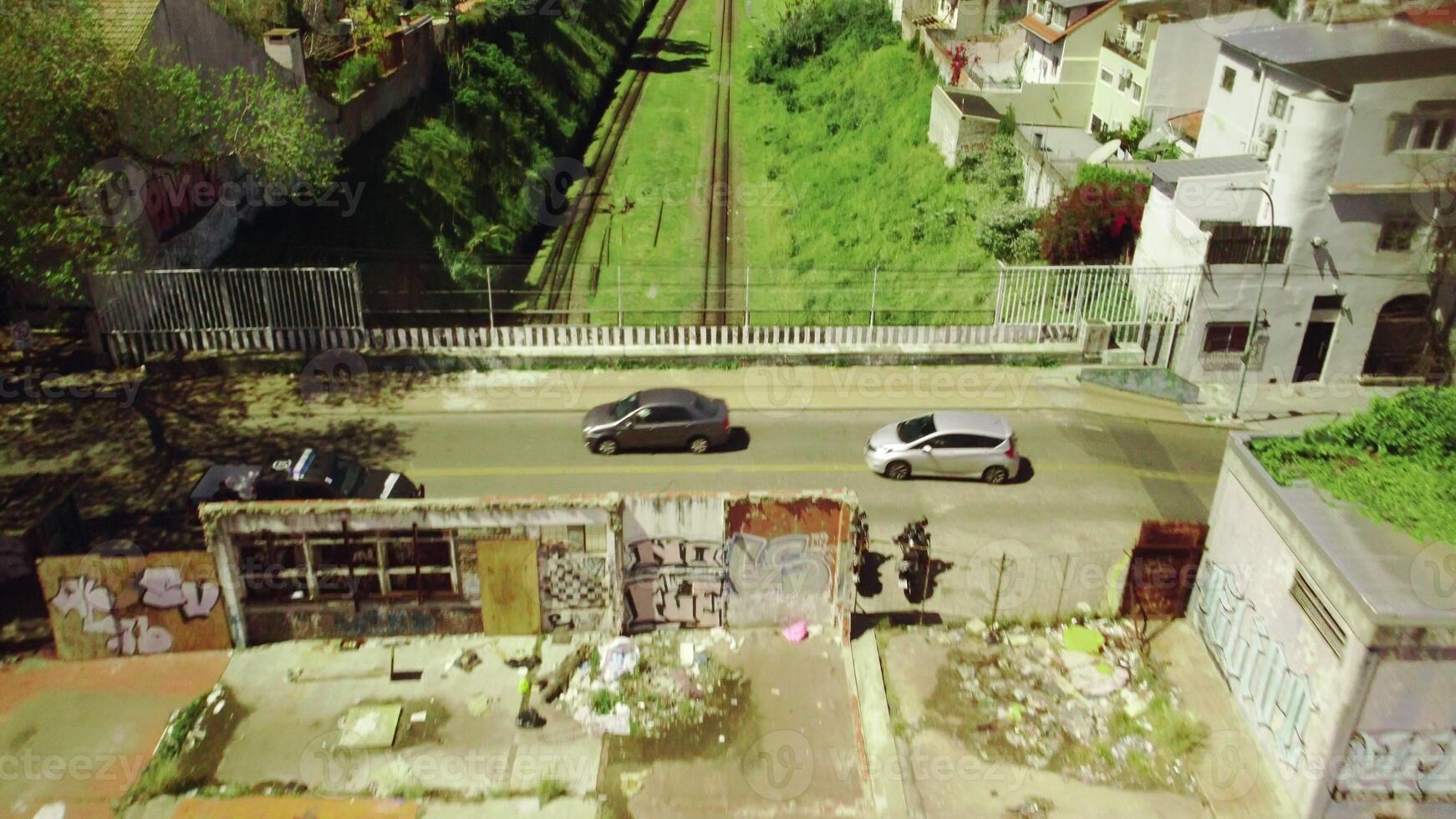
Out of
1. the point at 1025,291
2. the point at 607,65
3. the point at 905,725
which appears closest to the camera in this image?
the point at 905,725

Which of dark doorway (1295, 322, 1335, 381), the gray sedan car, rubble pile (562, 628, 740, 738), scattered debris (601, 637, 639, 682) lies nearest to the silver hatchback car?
the gray sedan car

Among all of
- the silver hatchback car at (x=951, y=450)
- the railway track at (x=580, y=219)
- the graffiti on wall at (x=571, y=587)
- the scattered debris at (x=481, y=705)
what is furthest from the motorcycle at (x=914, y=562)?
the railway track at (x=580, y=219)

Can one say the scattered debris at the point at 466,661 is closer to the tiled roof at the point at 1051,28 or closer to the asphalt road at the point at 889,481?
the asphalt road at the point at 889,481

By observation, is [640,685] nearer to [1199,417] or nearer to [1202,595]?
[1202,595]

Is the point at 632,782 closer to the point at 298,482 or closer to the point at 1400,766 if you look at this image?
the point at 298,482

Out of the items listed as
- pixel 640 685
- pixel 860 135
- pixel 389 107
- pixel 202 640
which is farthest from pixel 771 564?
pixel 860 135

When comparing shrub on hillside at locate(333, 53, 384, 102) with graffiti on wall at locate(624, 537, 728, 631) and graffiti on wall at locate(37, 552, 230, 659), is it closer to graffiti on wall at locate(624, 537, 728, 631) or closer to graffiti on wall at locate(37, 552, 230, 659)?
graffiti on wall at locate(37, 552, 230, 659)

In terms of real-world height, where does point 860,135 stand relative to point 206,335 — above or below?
above

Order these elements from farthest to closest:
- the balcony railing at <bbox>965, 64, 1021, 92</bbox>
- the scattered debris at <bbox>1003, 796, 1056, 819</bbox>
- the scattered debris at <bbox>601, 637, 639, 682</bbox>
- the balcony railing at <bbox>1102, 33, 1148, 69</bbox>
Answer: the balcony railing at <bbox>965, 64, 1021, 92</bbox> < the balcony railing at <bbox>1102, 33, 1148, 69</bbox> < the scattered debris at <bbox>601, 637, 639, 682</bbox> < the scattered debris at <bbox>1003, 796, 1056, 819</bbox>
